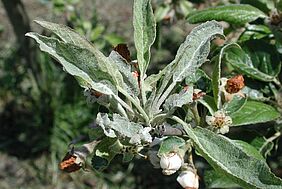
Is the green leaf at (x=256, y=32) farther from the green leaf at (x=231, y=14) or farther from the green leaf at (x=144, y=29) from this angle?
the green leaf at (x=144, y=29)

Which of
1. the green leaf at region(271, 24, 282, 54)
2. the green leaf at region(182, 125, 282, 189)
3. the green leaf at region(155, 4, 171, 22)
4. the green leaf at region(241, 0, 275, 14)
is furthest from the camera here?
the green leaf at region(155, 4, 171, 22)

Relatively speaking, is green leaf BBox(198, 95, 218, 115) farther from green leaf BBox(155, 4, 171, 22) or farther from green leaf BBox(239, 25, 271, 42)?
green leaf BBox(155, 4, 171, 22)

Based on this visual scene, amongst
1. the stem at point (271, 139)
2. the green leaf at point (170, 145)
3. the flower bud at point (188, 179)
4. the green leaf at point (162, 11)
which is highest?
the green leaf at point (170, 145)

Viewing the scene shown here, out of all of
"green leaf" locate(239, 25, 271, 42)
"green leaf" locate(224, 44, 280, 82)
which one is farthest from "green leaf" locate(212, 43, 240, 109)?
"green leaf" locate(239, 25, 271, 42)

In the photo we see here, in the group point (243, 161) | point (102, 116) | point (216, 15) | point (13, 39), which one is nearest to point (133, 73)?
point (102, 116)

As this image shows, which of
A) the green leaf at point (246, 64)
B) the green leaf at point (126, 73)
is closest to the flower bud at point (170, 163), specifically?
the green leaf at point (126, 73)

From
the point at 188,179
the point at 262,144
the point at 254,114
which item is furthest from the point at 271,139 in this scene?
the point at 188,179
